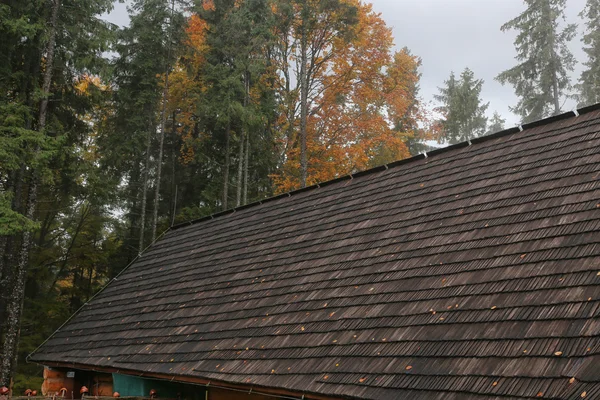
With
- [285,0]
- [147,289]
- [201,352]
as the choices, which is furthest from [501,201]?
[285,0]

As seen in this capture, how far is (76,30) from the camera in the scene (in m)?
14.4

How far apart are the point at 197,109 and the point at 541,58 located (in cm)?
1605

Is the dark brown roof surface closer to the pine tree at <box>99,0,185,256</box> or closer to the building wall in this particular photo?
the building wall

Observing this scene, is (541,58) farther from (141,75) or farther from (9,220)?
(9,220)

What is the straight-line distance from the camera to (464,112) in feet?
105

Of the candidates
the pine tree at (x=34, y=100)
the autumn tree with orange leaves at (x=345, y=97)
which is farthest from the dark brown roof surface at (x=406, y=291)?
the autumn tree with orange leaves at (x=345, y=97)

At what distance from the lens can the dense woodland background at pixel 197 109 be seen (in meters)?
16.2

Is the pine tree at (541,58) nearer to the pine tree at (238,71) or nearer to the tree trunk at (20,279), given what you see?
the pine tree at (238,71)

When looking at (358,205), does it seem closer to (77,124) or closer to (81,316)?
(81,316)

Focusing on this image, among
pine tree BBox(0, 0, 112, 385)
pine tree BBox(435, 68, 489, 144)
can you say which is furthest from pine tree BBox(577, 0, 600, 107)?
pine tree BBox(0, 0, 112, 385)

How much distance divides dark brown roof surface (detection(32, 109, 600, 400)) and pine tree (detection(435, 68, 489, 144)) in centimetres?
2419

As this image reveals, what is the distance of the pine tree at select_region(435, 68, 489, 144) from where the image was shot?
32.0 meters

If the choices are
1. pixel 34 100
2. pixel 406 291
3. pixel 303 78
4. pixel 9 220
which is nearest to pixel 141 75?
pixel 303 78

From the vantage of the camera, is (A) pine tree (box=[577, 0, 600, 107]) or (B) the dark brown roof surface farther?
(A) pine tree (box=[577, 0, 600, 107])
